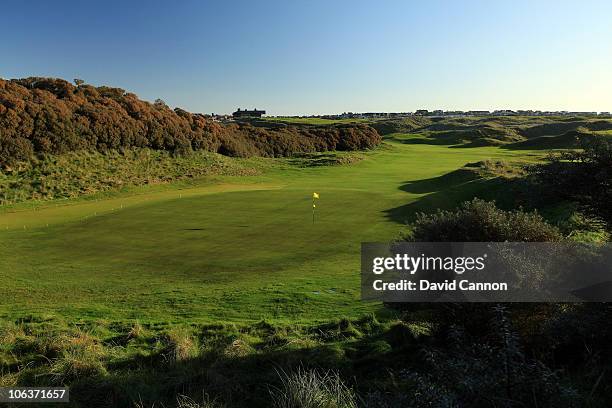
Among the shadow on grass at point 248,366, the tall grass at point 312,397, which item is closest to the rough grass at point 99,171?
the shadow on grass at point 248,366

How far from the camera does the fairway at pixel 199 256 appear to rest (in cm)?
1398

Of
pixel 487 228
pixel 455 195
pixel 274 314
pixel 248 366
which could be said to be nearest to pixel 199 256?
pixel 274 314

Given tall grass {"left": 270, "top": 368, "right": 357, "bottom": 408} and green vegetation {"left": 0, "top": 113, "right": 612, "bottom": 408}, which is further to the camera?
green vegetation {"left": 0, "top": 113, "right": 612, "bottom": 408}

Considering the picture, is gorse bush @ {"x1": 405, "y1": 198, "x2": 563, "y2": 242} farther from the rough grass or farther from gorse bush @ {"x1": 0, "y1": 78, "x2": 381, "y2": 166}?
gorse bush @ {"x1": 0, "y1": 78, "x2": 381, "y2": 166}

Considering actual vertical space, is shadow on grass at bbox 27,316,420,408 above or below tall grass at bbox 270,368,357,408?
below

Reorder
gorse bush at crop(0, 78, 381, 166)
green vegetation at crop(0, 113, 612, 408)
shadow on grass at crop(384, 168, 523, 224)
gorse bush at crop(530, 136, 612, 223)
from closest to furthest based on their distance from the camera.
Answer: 1. green vegetation at crop(0, 113, 612, 408)
2. gorse bush at crop(530, 136, 612, 223)
3. shadow on grass at crop(384, 168, 523, 224)
4. gorse bush at crop(0, 78, 381, 166)

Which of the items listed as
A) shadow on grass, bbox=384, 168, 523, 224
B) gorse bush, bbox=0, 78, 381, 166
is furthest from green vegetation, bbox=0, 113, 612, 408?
gorse bush, bbox=0, 78, 381, 166

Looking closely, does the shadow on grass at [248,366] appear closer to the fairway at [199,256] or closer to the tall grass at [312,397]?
the tall grass at [312,397]

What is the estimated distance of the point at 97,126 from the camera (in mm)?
48469

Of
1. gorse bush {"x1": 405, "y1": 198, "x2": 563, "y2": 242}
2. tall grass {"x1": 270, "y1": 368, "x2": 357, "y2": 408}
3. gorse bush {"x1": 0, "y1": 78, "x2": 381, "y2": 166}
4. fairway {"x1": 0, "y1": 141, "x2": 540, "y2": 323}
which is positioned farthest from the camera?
gorse bush {"x1": 0, "y1": 78, "x2": 381, "y2": 166}

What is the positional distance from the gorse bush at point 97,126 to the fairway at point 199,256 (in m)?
12.1

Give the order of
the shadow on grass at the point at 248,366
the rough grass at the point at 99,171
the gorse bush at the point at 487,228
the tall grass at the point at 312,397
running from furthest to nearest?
the rough grass at the point at 99,171 → the gorse bush at the point at 487,228 → the shadow on grass at the point at 248,366 → the tall grass at the point at 312,397

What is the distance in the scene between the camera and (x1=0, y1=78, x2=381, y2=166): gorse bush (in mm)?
42969

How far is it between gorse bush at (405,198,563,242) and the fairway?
14.7 feet
